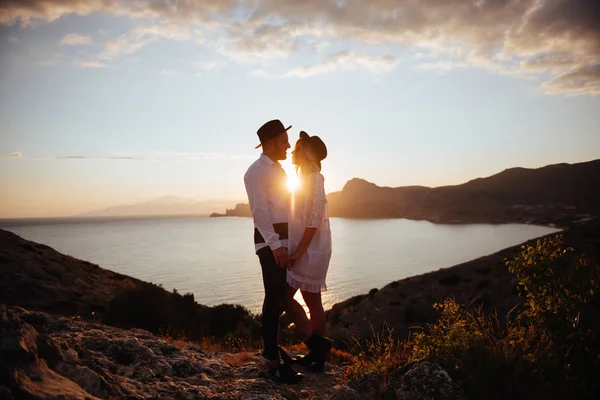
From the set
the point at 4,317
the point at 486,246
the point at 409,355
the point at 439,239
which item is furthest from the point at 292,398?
the point at 439,239

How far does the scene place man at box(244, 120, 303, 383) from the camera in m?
4.40

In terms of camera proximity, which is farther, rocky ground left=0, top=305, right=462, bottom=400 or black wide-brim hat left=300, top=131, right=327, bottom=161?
black wide-brim hat left=300, top=131, right=327, bottom=161

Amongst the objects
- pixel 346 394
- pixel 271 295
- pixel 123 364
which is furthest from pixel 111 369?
pixel 346 394

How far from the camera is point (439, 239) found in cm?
11612

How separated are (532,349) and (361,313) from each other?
19227 mm

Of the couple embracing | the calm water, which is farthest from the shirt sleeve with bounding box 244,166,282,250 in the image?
the calm water

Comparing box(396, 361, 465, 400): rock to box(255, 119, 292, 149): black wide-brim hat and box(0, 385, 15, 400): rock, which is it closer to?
box(0, 385, 15, 400): rock

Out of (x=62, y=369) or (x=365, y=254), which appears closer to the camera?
(x=62, y=369)

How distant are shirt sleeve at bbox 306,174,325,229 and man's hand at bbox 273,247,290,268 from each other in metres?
0.47

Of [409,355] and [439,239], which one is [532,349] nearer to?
[409,355]

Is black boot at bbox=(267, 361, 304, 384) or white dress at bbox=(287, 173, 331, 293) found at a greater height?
white dress at bbox=(287, 173, 331, 293)

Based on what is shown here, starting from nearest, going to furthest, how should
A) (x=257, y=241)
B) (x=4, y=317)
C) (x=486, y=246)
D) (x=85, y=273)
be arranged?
1. (x=4, y=317)
2. (x=257, y=241)
3. (x=85, y=273)
4. (x=486, y=246)

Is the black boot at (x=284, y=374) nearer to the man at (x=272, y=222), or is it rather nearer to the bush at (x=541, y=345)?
the man at (x=272, y=222)

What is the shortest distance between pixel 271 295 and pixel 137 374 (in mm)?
1574
